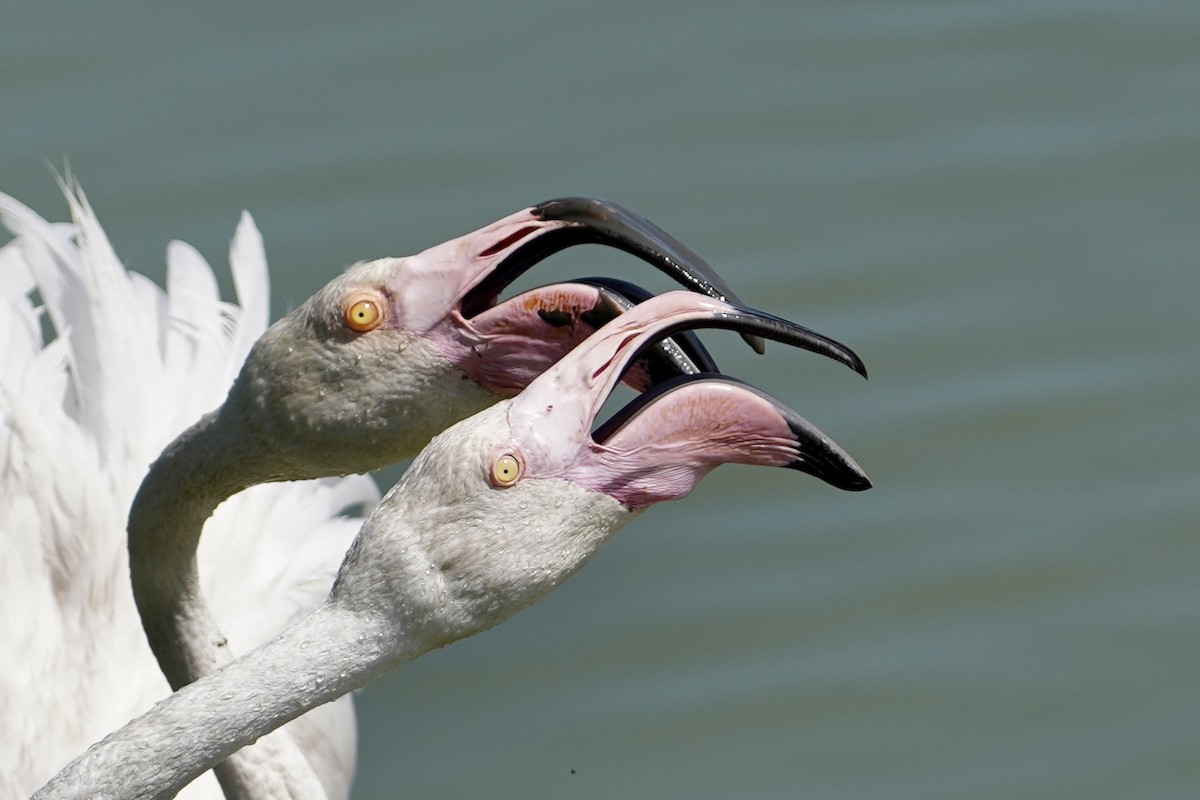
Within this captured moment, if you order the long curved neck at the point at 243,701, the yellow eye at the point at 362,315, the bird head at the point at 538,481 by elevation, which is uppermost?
the yellow eye at the point at 362,315

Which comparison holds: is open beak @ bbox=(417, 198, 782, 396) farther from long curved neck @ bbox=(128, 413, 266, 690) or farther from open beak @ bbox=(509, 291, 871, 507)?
long curved neck @ bbox=(128, 413, 266, 690)

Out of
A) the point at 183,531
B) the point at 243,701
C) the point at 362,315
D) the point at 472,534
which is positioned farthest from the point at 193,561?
the point at 472,534

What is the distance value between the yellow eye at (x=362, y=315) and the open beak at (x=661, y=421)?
17.6 inches

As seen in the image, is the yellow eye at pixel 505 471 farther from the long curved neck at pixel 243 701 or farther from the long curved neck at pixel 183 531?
the long curved neck at pixel 183 531

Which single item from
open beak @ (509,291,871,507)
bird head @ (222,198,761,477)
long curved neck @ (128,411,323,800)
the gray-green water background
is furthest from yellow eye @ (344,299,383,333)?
the gray-green water background

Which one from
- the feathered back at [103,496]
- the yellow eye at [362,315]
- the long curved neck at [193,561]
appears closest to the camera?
the yellow eye at [362,315]

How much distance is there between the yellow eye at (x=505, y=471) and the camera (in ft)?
10.6

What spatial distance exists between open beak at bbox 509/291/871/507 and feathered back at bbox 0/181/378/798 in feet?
6.23

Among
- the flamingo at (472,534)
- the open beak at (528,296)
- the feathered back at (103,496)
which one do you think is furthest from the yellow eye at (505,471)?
the feathered back at (103,496)

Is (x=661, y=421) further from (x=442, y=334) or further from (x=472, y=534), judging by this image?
(x=442, y=334)

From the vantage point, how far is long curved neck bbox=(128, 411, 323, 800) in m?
3.88

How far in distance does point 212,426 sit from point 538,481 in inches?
36.5

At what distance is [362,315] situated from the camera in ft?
11.9

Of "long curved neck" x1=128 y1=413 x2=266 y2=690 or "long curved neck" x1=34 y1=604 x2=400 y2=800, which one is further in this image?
"long curved neck" x1=128 y1=413 x2=266 y2=690
